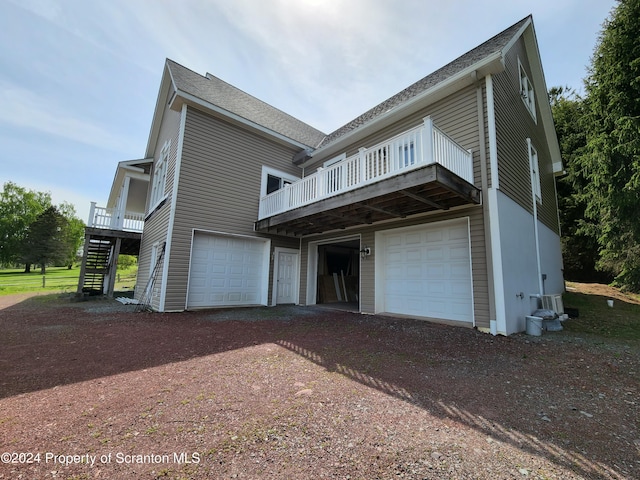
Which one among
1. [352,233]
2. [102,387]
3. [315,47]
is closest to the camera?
[102,387]

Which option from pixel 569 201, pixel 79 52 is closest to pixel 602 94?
pixel 569 201

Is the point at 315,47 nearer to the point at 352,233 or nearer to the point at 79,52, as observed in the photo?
the point at 352,233

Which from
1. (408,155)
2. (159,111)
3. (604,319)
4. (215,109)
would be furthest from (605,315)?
(159,111)

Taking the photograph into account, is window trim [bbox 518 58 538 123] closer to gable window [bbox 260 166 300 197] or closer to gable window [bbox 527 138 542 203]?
gable window [bbox 527 138 542 203]

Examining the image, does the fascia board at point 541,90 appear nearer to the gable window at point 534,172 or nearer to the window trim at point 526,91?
the window trim at point 526,91

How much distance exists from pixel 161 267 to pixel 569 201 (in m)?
20.5

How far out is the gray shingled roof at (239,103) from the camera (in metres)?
9.19

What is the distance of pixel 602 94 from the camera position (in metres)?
11.1

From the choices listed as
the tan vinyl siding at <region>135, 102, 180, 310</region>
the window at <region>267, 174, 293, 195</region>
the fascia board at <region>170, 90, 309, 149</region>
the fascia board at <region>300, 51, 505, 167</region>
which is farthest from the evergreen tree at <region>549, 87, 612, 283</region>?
the tan vinyl siding at <region>135, 102, 180, 310</region>

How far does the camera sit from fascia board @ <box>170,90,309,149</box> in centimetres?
836

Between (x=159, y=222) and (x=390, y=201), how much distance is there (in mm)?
7684

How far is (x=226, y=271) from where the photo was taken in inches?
359

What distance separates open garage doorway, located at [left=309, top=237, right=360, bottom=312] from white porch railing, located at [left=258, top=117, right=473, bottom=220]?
154 inches

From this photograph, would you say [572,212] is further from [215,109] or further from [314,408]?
[314,408]
